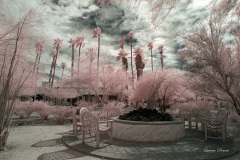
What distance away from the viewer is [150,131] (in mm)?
6496

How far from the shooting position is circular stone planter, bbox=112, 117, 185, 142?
256 inches

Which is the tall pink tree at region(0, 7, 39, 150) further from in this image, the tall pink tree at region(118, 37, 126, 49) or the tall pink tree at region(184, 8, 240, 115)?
the tall pink tree at region(118, 37, 126, 49)

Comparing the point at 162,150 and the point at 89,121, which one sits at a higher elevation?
the point at 89,121

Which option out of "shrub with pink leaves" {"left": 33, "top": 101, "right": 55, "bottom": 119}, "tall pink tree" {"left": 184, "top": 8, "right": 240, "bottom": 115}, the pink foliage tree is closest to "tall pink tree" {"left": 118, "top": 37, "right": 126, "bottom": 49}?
the pink foliage tree

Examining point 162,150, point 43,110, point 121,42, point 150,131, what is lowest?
point 162,150

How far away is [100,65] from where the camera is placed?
2178cm

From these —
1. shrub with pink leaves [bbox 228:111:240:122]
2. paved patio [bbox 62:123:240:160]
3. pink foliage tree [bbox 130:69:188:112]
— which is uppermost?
pink foliage tree [bbox 130:69:188:112]

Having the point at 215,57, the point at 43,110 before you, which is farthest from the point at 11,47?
the point at 43,110

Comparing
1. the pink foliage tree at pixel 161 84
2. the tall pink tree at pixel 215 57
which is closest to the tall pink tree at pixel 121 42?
the pink foliage tree at pixel 161 84

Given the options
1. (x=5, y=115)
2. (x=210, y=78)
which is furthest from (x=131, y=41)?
(x=5, y=115)

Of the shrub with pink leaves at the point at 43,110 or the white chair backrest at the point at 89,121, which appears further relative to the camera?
the shrub with pink leaves at the point at 43,110

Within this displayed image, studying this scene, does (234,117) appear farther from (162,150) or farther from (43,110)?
(43,110)

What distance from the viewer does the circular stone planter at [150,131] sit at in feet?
21.3

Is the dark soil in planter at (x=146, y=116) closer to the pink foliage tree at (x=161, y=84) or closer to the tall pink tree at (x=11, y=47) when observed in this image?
the tall pink tree at (x=11, y=47)
